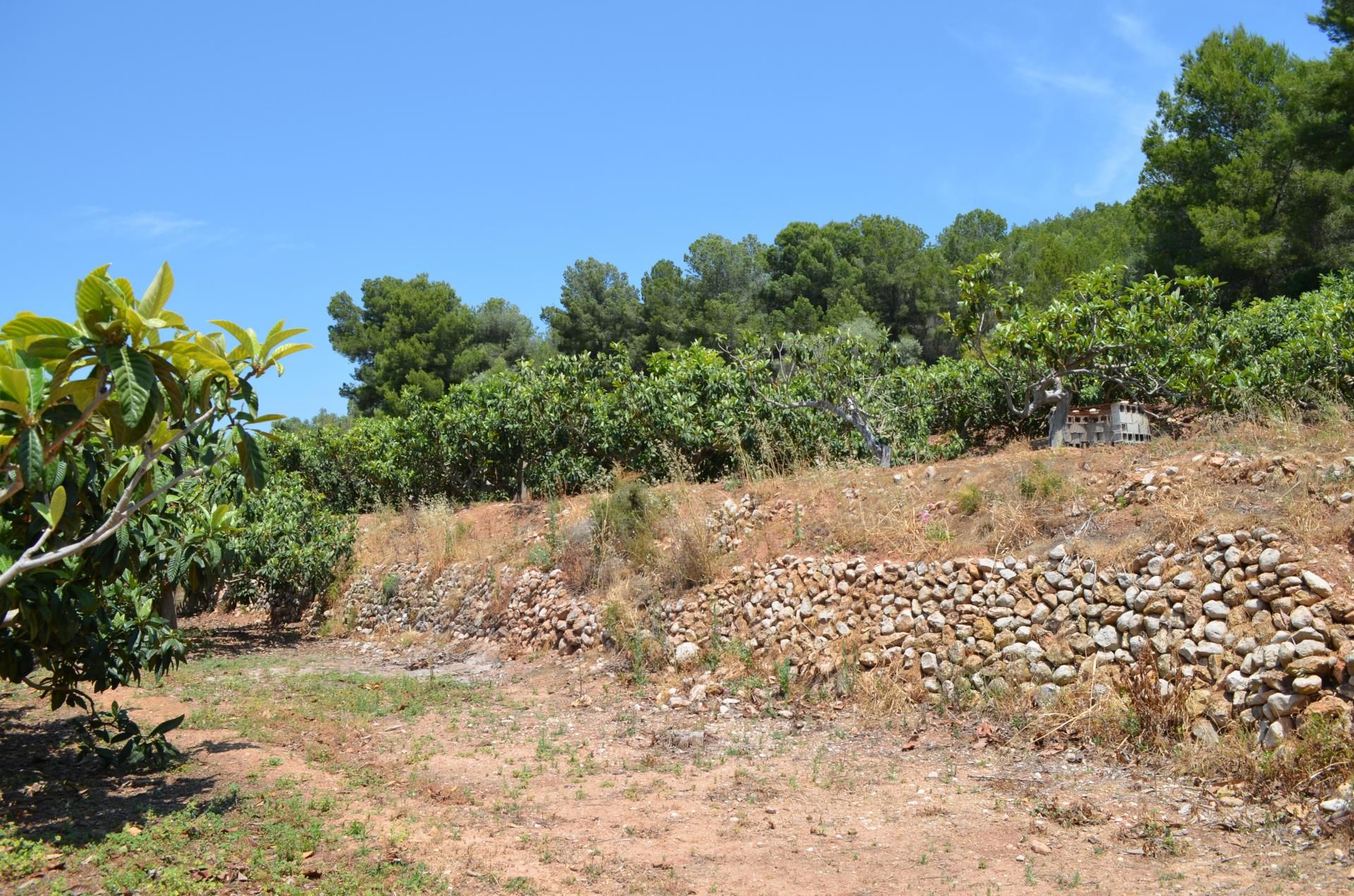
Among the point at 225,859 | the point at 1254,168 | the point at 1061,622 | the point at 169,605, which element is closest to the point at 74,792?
the point at 225,859

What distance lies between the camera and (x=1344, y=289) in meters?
13.3

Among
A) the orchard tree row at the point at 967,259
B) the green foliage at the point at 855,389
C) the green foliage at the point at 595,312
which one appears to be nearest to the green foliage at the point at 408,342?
the orchard tree row at the point at 967,259

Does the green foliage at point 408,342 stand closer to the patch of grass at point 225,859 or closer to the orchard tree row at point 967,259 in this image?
the orchard tree row at point 967,259

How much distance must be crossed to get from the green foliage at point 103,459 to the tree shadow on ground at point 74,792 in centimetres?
61

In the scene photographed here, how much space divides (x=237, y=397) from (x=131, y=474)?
0.87 m

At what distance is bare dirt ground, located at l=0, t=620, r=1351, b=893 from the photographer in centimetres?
477

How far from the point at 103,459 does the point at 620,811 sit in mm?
3830

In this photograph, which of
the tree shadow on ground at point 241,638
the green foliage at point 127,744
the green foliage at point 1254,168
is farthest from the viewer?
the green foliage at point 1254,168

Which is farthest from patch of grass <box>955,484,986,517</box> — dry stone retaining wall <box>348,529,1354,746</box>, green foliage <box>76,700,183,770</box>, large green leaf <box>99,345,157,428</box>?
large green leaf <box>99,345,157,428</box>

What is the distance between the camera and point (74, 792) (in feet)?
19.1

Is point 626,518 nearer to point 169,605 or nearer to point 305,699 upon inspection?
point 305,699

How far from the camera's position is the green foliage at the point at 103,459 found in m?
3.96

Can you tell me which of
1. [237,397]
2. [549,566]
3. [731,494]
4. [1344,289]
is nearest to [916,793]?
[237,397]

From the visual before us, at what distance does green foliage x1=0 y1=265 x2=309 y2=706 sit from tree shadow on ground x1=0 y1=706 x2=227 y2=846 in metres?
0.61
